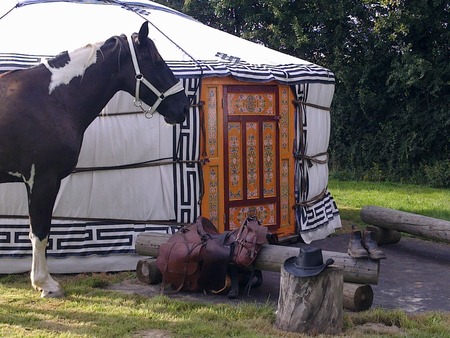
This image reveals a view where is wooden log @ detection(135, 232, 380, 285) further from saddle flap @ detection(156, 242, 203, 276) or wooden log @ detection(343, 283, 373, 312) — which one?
saddle flap @ detection(156, 242, 203, 276)

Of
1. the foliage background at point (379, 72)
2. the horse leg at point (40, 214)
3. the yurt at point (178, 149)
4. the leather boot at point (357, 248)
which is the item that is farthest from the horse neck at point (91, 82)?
the foliage background at point (379, 72)

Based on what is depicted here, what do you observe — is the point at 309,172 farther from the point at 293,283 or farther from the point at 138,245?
the point at 293,283

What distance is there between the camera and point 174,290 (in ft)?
12.7

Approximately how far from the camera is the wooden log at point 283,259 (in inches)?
133

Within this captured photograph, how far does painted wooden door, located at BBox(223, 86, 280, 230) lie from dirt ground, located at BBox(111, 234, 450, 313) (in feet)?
1.85

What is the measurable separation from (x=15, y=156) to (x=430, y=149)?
8.02 m

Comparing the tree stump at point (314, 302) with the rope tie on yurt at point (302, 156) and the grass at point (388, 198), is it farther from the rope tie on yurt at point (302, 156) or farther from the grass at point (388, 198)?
the grass at point (388, 198)

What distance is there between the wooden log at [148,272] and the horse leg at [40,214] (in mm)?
617

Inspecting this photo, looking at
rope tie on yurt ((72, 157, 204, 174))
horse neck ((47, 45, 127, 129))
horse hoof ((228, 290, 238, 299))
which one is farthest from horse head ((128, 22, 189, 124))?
horse hoof ((228, 290, 238, 299))

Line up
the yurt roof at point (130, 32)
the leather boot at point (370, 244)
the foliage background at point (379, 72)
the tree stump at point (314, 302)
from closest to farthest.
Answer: the tree stump at point (314, 302) < the leather boot at point (370, 244) < the yurt roof at point (130, 32) < the foliage background at point (379, 72)

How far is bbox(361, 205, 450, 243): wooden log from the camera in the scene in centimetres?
488

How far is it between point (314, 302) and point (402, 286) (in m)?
1.33

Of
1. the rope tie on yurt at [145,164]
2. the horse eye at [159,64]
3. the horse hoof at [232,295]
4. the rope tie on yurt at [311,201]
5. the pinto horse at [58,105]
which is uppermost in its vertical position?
the horse eye at [159,64]

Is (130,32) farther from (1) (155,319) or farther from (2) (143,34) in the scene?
(1) (155,319)
